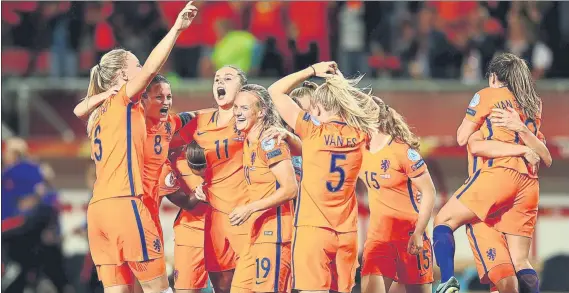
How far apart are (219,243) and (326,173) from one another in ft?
4.88

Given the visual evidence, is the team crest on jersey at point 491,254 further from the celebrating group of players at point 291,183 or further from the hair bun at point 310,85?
the hair bun at point 310,85

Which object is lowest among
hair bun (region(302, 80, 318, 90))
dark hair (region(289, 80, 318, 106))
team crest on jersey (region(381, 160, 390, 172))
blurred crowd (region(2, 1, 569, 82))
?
team crest on jersey (region(381, 160, 390, 172))

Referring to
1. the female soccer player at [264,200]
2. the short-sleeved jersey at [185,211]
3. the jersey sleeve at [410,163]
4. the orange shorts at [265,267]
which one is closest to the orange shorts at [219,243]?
the short-sleeved jersey at [185,211]

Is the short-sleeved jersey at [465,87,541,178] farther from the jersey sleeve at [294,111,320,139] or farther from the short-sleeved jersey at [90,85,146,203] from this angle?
the short-sleeved jersey at [90,85,146,203]

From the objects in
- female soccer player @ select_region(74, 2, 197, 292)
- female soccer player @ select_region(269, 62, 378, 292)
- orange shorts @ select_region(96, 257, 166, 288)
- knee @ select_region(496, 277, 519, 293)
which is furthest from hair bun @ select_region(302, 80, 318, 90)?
knee @ select_region(496, 277, 519, 293)

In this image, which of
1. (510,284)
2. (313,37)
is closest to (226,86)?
(510,284)

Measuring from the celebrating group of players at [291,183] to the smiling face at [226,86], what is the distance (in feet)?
0.04

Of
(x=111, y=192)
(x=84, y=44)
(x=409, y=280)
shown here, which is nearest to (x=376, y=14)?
(x=84, y=44)

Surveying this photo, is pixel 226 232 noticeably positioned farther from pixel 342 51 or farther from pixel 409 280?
pixel 342 51

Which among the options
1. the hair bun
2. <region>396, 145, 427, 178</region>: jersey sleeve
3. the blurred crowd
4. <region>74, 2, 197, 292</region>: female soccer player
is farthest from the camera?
the blurred crowd

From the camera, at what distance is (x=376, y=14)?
18219 millimetres

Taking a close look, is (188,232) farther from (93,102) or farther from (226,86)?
(93,102)

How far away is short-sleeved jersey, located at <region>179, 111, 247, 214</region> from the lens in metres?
10.6

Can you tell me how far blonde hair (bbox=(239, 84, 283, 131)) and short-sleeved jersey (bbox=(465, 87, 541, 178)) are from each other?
168cm
